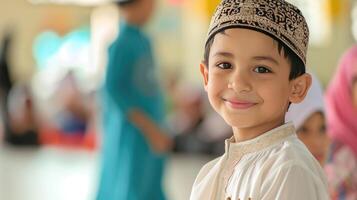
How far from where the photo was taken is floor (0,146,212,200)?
7.08 m

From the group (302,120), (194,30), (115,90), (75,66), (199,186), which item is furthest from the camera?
(75,66)

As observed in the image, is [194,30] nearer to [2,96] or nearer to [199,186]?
[2,96]

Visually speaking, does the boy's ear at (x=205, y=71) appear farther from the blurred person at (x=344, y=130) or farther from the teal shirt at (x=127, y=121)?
the teal shirt at (x=127, y=121)

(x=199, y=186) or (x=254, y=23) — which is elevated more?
(x=254, y=23)

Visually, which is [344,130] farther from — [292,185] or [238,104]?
[292,185]

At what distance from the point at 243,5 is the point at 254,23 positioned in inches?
1.9

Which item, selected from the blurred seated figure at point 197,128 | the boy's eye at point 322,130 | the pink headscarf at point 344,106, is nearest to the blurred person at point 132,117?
the pink headscarf at point 344,106

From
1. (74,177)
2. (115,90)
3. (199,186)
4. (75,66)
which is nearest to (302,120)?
(199,186)

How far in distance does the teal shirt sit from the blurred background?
187cm

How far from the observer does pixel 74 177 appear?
8211 mm

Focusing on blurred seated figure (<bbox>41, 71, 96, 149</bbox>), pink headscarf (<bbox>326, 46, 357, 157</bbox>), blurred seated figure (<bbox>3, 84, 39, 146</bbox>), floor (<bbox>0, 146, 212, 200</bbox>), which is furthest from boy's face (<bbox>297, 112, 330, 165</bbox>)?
blurred seated figure (<bbox>41, 71, 96, 149</bbox>)

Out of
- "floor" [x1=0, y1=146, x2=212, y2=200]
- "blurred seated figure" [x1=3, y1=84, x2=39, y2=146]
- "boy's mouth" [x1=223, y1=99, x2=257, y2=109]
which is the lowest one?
"floor" [x1=0, y1=146, x2=212, y2=200]

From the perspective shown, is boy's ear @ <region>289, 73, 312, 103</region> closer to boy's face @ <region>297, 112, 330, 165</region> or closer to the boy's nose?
the boy's nose

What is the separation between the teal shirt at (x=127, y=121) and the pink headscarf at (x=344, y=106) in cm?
101
